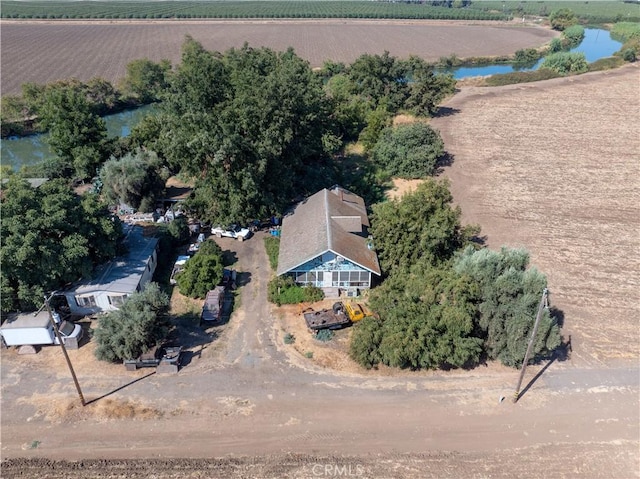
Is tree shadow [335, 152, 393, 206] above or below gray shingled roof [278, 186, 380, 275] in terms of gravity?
above

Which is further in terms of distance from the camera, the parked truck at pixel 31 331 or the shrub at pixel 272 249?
the shrub at pixel 272 249

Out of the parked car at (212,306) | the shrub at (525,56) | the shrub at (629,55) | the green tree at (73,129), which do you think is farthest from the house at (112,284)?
the shrub at (629,55)

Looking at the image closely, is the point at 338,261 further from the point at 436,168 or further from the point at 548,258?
the point at 436,168

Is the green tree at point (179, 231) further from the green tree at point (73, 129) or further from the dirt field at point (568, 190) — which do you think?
the dirt field at point (568, 190)

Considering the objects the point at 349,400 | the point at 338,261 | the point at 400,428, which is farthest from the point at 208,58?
the point at 400,428

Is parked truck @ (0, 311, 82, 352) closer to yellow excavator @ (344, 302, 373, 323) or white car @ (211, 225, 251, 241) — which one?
white car @ (211, 225, 251, 241)

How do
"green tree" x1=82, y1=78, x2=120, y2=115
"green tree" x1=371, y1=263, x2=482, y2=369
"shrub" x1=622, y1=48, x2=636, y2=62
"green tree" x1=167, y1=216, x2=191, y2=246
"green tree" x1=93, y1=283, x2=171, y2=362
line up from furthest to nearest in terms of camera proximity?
"shrub" x1=622, y1=48, x2=636, y2=62
"green tree" x1=82, y1=78, x2=120, y2=115
"green tree" x1=167, y1=216, x2=191, y2=246
"green tree" x1=371, y1=263, x2=482, y2=369
"green tree" x1=93, y1=283, x2=171, y2=362

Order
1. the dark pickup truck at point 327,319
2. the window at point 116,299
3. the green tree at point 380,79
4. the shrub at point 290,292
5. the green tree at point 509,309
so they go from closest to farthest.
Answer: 1. the green tree at point 509,309
2. the dark pickup truck at point 327,319
3. the window at point 116,299
4. the shrub at point 290,292
5. the green tree at point 380,79

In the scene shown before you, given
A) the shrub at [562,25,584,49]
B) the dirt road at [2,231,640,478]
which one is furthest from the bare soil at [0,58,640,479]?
the shrub at [562,25,584,49]
